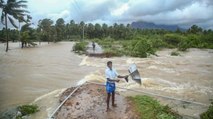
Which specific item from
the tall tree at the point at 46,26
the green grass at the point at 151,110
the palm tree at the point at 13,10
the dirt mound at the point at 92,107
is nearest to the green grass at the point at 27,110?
the dirt mound at the point at 92,107

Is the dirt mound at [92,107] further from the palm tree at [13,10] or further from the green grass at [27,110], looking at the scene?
the palm tree at [13,10]

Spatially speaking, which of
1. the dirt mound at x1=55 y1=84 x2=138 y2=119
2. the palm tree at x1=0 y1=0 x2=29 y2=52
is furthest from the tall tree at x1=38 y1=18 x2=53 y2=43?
the dirt mound at x1=55 y1=84 x2=138 y2=119

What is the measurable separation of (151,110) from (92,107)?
1866 mm

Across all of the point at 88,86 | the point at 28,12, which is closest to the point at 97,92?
the point at 88,86

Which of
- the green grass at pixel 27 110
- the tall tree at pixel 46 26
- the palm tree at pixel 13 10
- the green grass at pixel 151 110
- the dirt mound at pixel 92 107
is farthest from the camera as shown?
the tall tree at pixel 46 26

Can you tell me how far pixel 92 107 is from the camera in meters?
8.09

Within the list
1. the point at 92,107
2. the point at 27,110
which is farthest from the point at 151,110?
the point at 27,110

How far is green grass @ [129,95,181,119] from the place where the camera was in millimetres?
7069

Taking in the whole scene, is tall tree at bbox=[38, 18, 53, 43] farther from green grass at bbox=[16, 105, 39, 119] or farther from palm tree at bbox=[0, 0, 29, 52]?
green grass at bbox=[16, 105, 39, 119]

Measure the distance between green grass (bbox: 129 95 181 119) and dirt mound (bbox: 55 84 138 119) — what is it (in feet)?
0.81

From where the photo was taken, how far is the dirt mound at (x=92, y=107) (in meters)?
7.39

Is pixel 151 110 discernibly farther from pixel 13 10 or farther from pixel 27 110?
pixel 13 10

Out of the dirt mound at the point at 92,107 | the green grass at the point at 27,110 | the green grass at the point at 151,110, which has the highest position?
the green grass at the point at 151,110

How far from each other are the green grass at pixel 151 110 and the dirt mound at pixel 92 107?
246 millimetres
